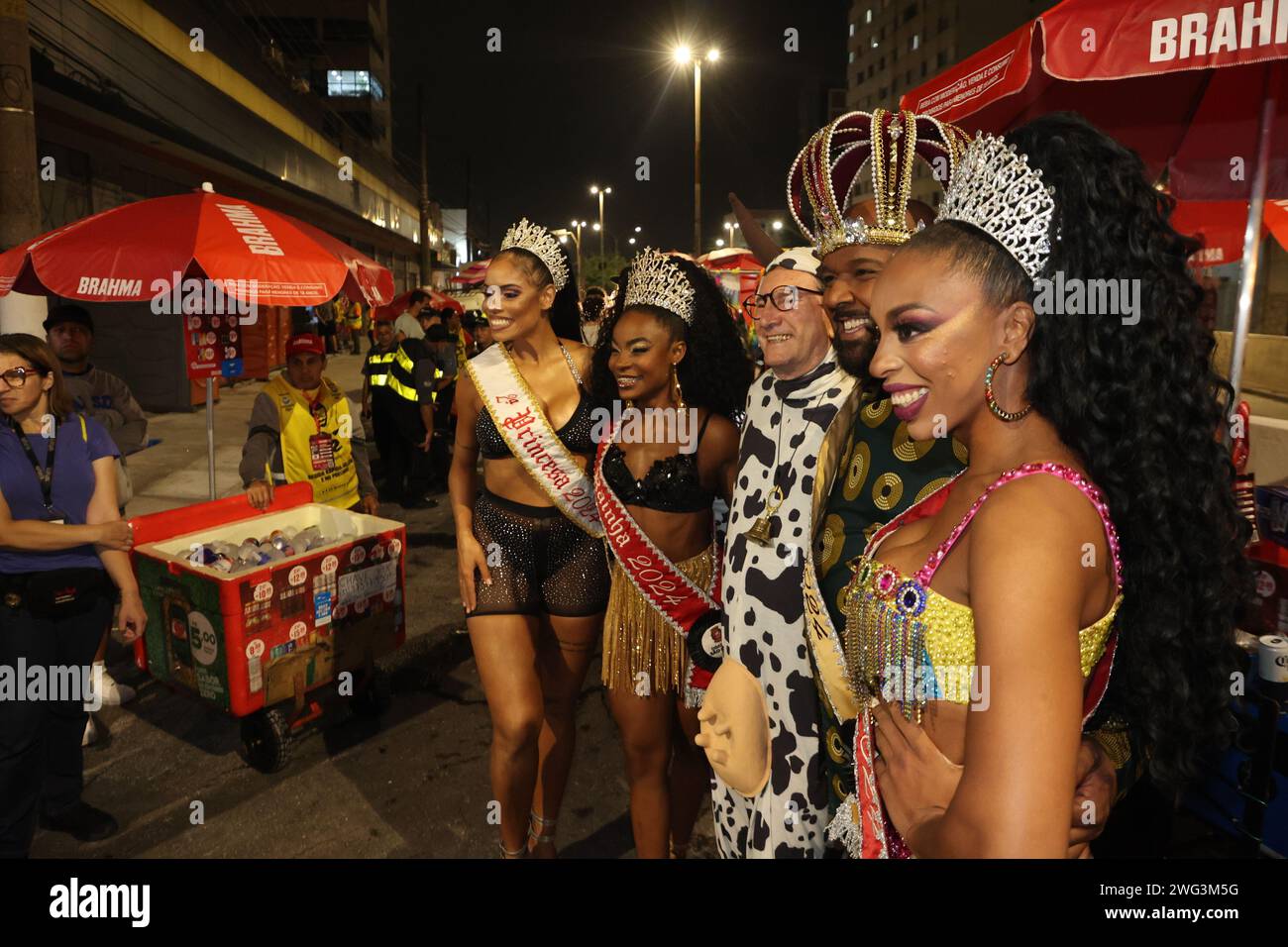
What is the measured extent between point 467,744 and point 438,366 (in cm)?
683

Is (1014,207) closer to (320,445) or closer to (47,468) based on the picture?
(47,468)

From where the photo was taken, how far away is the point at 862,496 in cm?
193

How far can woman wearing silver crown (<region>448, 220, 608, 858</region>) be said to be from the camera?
9.81 feet

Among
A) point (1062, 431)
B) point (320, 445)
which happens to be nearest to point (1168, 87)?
point (1062, 431)

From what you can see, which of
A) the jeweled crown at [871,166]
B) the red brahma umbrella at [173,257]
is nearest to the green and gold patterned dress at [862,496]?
the jeweled crown at [871,166]

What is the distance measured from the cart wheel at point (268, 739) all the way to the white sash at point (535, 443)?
176cm

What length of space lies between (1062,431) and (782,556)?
1025mm

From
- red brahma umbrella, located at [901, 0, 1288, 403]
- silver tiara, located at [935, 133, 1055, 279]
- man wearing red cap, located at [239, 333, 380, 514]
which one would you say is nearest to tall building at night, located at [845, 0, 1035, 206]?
red brahma umbrella, located at [901, 0, 1288, 403]

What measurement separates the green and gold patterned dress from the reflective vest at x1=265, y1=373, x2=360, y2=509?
12.2 ft

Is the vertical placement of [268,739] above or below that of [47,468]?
below

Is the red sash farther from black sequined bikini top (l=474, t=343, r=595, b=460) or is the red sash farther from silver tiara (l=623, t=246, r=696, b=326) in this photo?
silver tiara (l=623, t=246, r=696, b=326)

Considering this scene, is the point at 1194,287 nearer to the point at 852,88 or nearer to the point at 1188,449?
the point at 1188,449

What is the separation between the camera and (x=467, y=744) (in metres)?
4.12

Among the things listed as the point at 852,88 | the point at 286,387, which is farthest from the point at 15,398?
the point at 852,88
